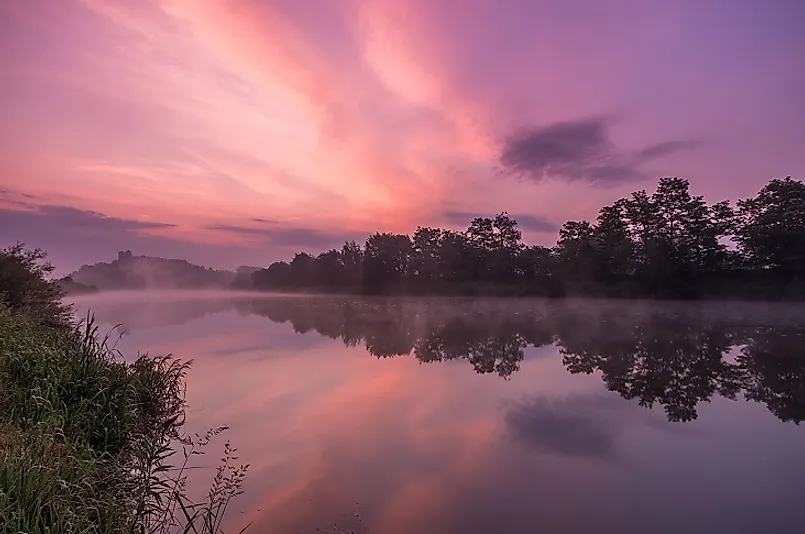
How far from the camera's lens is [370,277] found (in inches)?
2012

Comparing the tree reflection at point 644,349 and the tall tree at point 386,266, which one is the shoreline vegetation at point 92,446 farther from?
the tall tree at point 386,266

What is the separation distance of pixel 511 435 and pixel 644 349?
8.60m

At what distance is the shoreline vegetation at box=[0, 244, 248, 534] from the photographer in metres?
Answer: 2.62

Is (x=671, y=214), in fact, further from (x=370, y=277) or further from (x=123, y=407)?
(x=123, y=407)

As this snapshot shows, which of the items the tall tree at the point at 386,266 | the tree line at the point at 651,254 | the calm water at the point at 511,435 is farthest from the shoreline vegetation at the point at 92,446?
the tall tree at the point at 386,266

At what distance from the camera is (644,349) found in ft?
41.1

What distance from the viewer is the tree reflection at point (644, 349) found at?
809cm

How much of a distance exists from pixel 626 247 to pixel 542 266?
7.21 meters

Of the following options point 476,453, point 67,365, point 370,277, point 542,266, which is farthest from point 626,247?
point 67,365

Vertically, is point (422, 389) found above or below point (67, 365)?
below

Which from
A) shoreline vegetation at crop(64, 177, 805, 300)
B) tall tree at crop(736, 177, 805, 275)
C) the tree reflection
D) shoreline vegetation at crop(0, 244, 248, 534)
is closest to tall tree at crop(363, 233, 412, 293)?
shoreline vegetation at crop(64, 177, 805, 300)

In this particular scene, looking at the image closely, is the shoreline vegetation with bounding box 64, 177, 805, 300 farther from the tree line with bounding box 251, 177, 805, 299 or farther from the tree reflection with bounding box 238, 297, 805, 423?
the tree reflection with bounding box 238, 297, 805, 423

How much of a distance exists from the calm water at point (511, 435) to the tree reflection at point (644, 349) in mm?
82

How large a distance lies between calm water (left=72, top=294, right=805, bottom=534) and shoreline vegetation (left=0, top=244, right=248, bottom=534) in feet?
1.48
